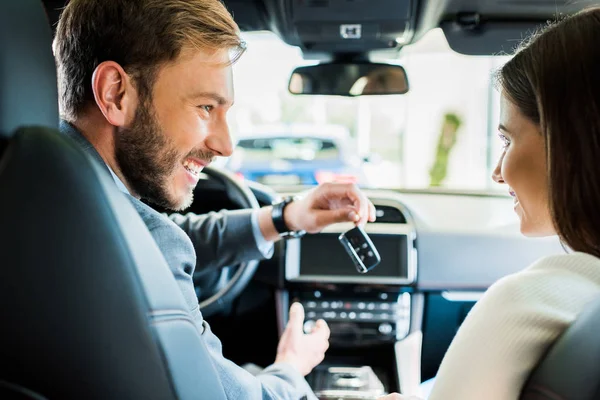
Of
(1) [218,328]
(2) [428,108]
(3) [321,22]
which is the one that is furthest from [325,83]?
(2) [428,108]

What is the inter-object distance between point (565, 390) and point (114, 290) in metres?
0.63

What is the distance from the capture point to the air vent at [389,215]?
10.1ft

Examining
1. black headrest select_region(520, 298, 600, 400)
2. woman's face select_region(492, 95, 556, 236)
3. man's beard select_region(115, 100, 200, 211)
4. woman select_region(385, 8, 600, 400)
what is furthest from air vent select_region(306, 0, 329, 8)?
black headrest select_region(520, 298, 600, 400)

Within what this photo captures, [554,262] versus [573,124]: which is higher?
[573,124]

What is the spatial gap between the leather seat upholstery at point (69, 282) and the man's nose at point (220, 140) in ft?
2.41

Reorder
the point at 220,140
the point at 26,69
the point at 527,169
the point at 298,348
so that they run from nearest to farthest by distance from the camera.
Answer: the point at 26,69 < the point at 527,169 < the point at 220,140 < the point at 298,348

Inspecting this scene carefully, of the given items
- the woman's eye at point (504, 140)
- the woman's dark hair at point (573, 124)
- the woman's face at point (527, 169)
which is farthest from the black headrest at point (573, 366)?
the woman's eye at point (504, 140)

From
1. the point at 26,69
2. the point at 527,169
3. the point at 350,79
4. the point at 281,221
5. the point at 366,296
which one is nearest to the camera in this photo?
the point at 26,69

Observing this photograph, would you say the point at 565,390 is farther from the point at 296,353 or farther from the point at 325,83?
the point at 325,83

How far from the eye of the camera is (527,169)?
Result: 1.30 metres

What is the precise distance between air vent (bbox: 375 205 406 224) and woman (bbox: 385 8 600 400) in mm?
1885

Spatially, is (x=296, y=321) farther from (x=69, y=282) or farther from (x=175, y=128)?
(x=69, y=282)

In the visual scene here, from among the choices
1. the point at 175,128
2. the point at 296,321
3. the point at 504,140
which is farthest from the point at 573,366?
the point at 296,321

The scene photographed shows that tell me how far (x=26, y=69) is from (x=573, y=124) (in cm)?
85
